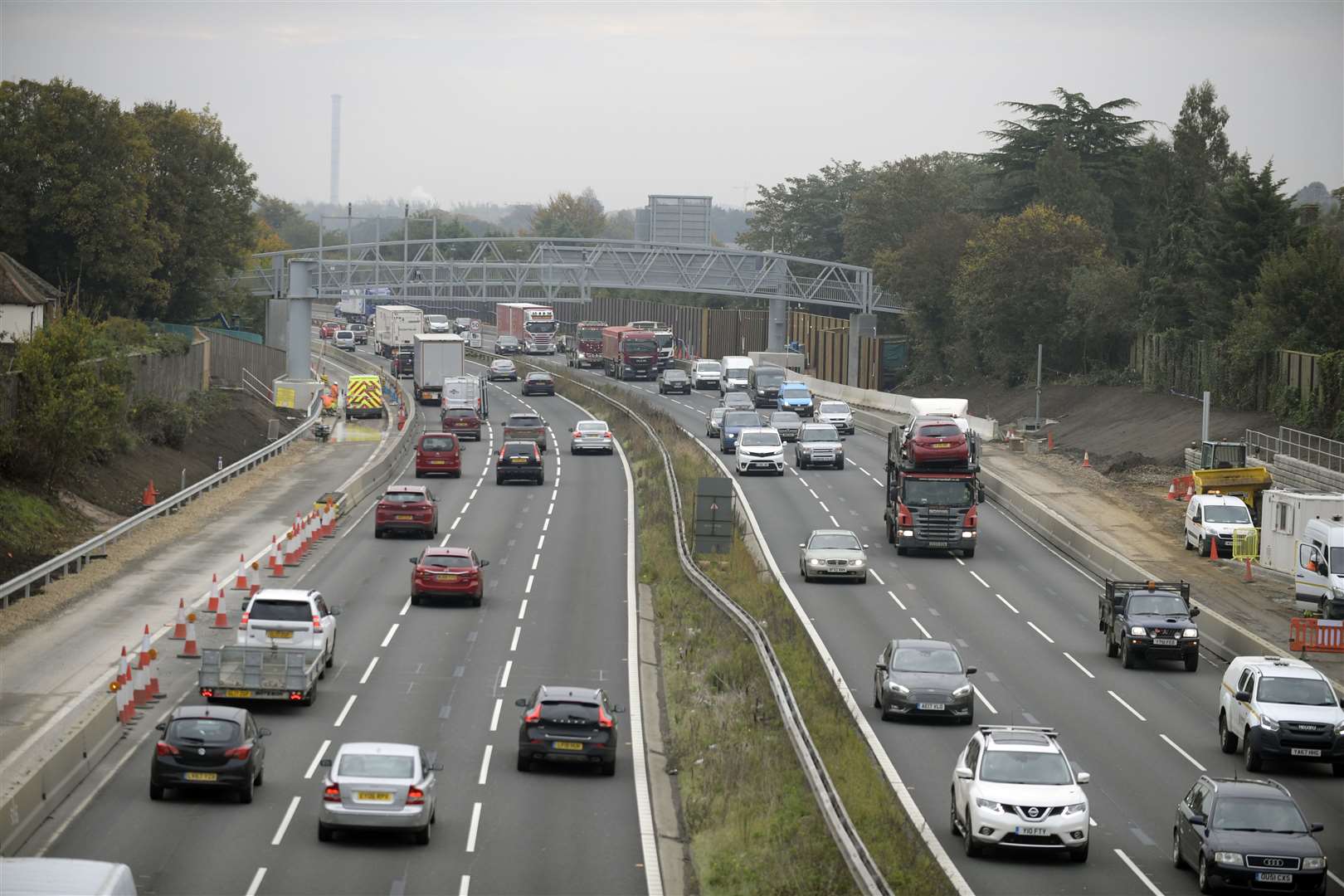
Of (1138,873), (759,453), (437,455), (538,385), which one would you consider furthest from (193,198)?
(1138,873)

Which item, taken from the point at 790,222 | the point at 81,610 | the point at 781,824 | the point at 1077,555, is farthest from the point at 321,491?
the point at 790,222

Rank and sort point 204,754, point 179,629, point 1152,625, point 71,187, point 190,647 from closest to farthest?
1. point 204,754
2. point 190,647
3. point 179,629
4. point 1152,625
5. point 71,187

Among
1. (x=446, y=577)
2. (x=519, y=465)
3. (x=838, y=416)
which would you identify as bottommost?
(x=446, y=577)

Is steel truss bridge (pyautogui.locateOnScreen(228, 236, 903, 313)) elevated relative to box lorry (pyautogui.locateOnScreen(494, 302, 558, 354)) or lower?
elevated

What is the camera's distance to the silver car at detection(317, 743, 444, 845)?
2222 centimetres

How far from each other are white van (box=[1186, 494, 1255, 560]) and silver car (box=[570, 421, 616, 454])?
91.8 feet

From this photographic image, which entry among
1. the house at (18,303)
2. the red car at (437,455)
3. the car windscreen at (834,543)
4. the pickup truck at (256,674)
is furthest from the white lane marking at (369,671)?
the house at (18,303)

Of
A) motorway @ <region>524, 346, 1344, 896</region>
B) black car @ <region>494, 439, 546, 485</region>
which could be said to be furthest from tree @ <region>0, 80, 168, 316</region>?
motorway @ <region>524, 346, 1344, 896</region>

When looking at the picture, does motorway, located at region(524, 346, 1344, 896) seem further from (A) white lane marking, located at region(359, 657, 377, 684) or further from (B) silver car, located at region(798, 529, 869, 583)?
(A) white lane marking, located at region(359, 657, 377, 684)

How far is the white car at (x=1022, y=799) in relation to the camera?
2259 cm

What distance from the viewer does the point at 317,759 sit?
27.0 meters

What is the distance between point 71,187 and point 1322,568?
59.8m

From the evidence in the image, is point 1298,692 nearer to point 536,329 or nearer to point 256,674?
point 256,674

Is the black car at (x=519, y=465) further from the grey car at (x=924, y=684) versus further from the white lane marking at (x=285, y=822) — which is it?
the white lane marking at (x=285, y=822)
